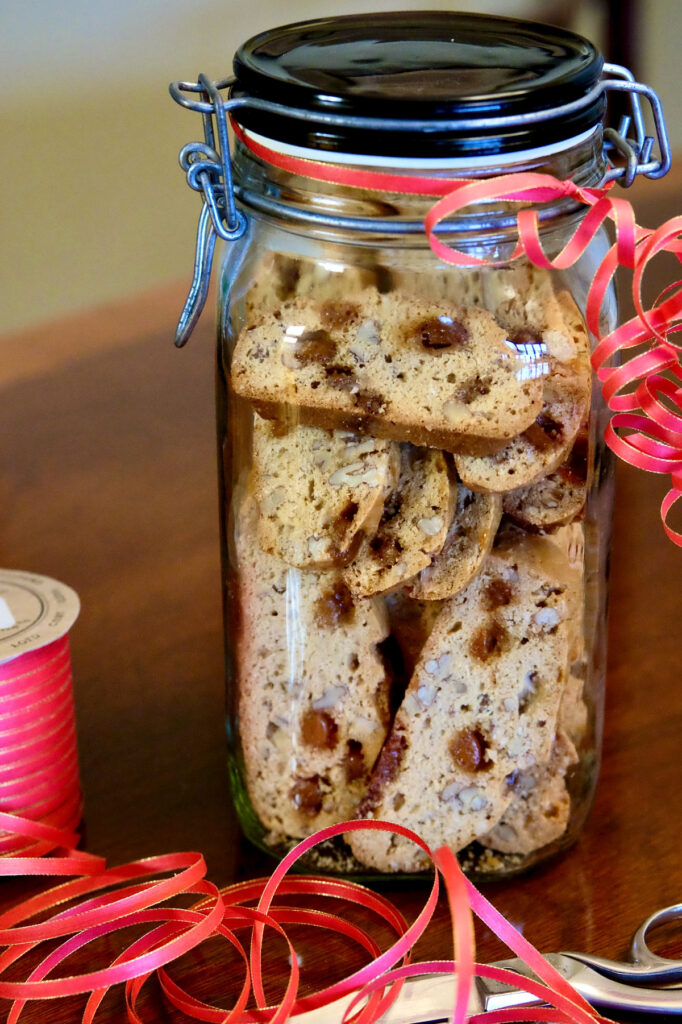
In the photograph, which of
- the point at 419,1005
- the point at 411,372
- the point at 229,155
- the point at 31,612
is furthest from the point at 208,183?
the point at 419,1005

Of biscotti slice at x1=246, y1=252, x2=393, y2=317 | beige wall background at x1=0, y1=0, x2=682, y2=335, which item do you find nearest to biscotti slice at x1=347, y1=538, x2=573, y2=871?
biscotti slice at x1=246, y1=252, x2=393, y2=317

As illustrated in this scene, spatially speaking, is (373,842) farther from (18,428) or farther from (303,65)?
(18,428)

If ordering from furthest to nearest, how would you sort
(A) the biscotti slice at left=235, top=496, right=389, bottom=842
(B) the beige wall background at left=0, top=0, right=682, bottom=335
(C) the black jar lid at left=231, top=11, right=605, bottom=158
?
(B) the beige wall background at left=0, top=0, right=682, bottom=335, (A) the biscotti slice at left=235, top=496, right=389, bottom=842, (C) the black jar lid at left=231, top=11, right=605, bottom=158

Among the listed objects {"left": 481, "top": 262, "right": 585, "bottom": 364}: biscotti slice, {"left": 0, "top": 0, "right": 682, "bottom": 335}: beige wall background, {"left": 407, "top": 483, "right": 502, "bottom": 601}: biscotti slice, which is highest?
{"left": 481, "top": 262, "right": 585, "bottom": 364}: biscotti slice

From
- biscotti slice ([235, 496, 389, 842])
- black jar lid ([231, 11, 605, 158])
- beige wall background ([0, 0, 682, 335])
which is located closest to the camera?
black jar lid ([231, 11, 605, 158])

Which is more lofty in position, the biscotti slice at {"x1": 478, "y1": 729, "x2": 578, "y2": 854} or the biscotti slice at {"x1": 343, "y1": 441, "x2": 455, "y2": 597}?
the biscotti slice at {"x1": 343, "y1": 441, "x2": 455, "y2": 597}

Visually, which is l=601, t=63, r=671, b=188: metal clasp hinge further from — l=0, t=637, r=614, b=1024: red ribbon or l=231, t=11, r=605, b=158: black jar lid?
l=0, t=637, r=614, b=1024: red ribbon

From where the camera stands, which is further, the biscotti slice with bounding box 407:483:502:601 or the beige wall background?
the beige wall background
